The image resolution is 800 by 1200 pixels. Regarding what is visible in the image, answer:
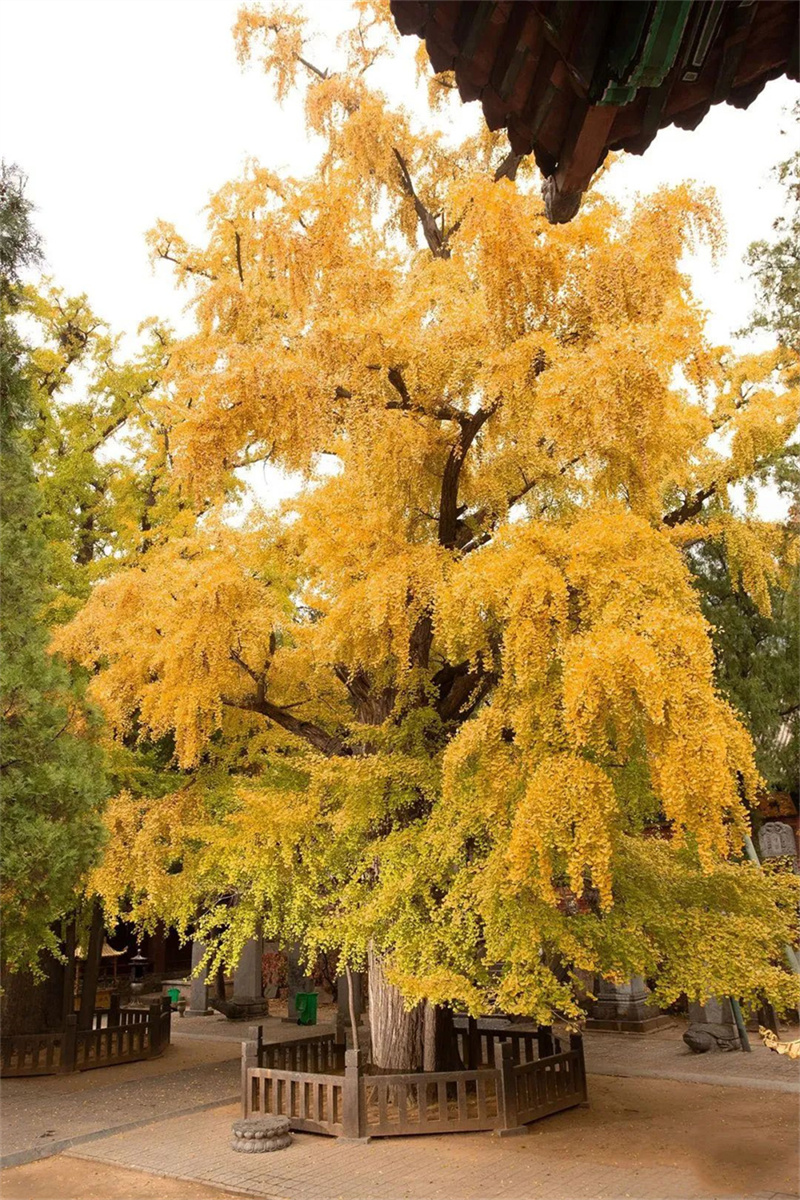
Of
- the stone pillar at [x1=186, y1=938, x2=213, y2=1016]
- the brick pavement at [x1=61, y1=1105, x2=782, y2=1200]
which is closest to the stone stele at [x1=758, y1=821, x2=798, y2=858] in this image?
the brick pavement at [x1=61, y1=1105, x2=782, y2=1200]

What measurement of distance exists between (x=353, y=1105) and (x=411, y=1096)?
1.09 meters

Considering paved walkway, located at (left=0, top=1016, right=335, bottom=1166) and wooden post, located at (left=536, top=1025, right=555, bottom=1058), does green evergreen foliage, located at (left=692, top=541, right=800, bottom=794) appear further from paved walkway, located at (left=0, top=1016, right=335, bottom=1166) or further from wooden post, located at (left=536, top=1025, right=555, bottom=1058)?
paved walkway, located at (left=0, top=1016, right=335, bottom=1166)

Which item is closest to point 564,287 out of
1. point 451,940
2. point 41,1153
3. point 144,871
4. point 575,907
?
point 451,940

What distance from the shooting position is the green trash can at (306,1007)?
2141 cm

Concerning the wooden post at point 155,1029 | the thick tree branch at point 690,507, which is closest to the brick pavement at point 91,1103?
the wooden post at point 155,1029

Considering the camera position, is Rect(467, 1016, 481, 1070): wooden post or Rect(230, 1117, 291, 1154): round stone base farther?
Rect(467, 1016, 481, 1070): wooden post

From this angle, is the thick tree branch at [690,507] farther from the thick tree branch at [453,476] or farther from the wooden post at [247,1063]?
the wooden post at [247,1063]

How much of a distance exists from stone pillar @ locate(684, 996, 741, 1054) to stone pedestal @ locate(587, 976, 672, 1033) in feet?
7.89

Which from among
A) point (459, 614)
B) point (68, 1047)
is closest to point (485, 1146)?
point (459, 614)

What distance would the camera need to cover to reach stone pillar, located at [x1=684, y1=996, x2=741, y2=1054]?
1548 cm

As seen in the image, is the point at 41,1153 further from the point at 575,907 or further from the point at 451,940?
the point at 575,907

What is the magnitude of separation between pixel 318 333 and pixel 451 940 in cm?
682

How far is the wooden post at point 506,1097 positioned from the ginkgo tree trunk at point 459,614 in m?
0.69

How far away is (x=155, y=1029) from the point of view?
1773 cm
